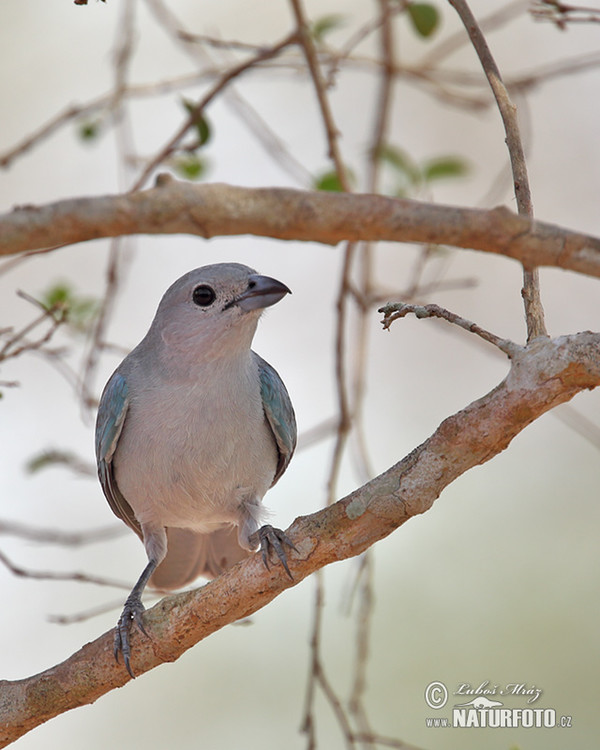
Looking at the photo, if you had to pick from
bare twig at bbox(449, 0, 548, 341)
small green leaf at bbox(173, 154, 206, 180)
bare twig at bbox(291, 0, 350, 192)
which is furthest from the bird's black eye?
bare twig at bbox(449, 0, 548, 341)

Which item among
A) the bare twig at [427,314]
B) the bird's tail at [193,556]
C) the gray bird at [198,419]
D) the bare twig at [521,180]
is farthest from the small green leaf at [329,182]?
the bare twig at [427,314]

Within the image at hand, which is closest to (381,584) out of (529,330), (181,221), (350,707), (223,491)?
(350,707)

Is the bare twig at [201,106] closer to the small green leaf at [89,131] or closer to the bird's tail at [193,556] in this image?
the small green leaf at [89,131]

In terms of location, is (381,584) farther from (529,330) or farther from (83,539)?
(529,330)

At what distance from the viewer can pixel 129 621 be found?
3.81 metres

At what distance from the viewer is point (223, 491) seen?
4371mm

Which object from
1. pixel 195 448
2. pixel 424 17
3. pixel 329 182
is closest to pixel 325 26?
pixel 424 17

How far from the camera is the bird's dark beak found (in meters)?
4.02

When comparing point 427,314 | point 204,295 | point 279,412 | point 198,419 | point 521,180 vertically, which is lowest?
point 427,314

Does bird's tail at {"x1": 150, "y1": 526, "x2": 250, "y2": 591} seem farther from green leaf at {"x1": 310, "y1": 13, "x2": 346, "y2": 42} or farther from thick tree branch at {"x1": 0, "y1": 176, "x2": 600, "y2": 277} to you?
thick tree branch at {"x1": 0, "y1": 176, "x2": 600, "y2": 277}

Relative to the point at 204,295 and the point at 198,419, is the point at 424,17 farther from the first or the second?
the point at 198,419

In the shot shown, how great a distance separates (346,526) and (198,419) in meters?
1.31

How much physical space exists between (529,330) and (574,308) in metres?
5.29

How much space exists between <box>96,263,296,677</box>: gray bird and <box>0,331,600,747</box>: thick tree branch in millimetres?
435
